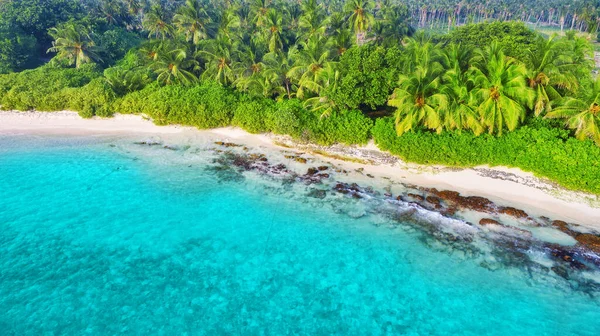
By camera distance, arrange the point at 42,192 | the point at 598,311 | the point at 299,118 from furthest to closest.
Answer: the point at 299,118
the point at 42,192
the point at 598,311

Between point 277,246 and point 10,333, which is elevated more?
point 277,246

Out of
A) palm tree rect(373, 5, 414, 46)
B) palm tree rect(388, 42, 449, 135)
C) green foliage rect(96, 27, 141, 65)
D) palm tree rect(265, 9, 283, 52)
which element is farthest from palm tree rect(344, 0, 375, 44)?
green foliage rect(96, 27, 141, 65)

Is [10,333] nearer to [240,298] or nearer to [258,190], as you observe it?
[240,298]

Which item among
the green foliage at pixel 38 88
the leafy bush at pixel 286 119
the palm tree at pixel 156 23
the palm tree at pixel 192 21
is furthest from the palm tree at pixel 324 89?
the palm tree at pixel 156 23

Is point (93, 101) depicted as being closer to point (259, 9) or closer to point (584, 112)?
Result: point (259, 9)

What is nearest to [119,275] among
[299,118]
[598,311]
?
[299,118]

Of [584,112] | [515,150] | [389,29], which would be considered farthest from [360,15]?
[584,112]

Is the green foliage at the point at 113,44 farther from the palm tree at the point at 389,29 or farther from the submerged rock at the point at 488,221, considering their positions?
the submerged rock at the point at 488,221

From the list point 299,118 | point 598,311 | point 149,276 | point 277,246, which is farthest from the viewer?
point 299,118
